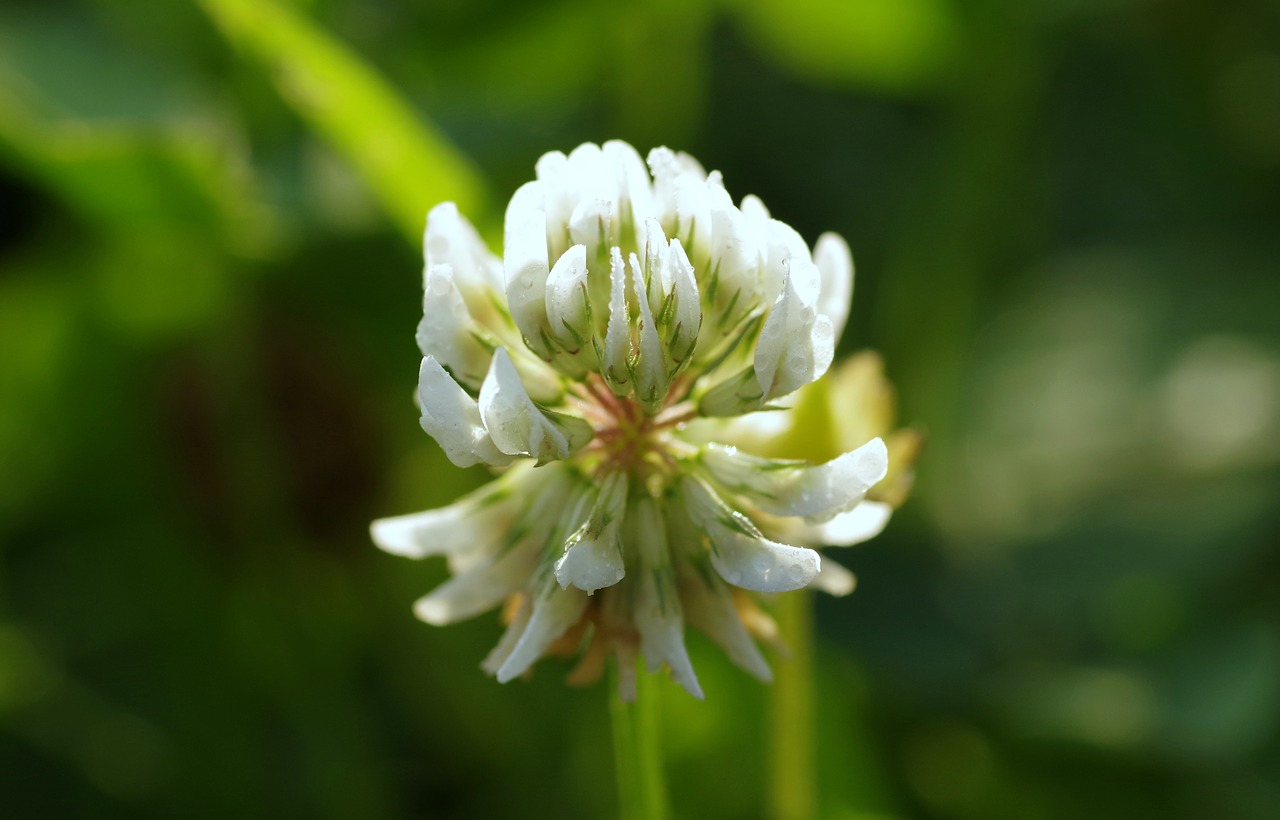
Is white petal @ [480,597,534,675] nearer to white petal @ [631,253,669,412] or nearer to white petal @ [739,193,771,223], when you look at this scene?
white petal @ [631,253,669,412]

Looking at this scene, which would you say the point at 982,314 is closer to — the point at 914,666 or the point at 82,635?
the point at 914,666

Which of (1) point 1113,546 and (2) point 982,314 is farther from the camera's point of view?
(2) point 982,314

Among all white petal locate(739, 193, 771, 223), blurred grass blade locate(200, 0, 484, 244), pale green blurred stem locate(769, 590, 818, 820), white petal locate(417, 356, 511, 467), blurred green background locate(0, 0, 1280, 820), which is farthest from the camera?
blurred green background locate(0, 0, 1280, 820)

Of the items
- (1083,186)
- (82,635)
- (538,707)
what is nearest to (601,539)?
(538,707)

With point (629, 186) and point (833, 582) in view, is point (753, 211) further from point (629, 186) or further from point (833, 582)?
point (833, 582)

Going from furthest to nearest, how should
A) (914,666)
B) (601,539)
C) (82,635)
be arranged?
1. (82,635)
2. (914,666)
3. (601,539)

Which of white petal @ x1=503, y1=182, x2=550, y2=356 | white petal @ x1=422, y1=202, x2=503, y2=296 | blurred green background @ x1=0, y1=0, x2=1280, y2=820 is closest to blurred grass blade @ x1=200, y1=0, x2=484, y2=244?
blurred green background @ x1=0, y1=0, x2=1280, y2=820
